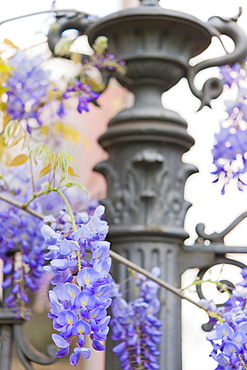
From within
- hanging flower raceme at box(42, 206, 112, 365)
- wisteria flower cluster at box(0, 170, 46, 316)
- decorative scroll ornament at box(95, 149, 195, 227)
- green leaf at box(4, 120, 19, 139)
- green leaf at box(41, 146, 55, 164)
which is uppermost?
green leaf at box(4, 120, 19, 139)

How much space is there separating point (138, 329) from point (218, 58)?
0.51 m

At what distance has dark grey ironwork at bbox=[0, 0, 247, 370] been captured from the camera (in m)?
0.97

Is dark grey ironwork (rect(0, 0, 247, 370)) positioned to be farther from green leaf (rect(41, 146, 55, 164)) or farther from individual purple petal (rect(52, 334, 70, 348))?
individual purple petal (rect(52, 334, 70, 348))

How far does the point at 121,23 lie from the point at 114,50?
0.22ft

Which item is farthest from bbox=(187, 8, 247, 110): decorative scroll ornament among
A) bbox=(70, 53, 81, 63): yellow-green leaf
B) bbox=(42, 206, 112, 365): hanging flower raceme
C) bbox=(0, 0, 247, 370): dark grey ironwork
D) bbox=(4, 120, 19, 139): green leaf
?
bbox=(42, 206, 112, 365): hanging flower raceme

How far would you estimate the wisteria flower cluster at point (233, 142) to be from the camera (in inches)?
38.5

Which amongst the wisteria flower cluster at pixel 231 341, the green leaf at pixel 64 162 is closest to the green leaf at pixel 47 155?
the green leaf at pixel 64 162

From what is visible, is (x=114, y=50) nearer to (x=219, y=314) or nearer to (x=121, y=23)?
(x=121, y=23)

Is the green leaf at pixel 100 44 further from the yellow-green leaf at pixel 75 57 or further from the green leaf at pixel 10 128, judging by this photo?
the green leaf at pixel 10 128

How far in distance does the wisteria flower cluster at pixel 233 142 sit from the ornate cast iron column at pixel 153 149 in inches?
1.5

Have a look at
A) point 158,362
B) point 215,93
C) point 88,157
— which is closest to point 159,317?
point 158,362

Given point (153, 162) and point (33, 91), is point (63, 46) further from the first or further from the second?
point (153, 162)

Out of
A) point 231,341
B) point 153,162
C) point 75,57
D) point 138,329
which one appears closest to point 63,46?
point 75,57

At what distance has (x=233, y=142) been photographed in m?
1.00
